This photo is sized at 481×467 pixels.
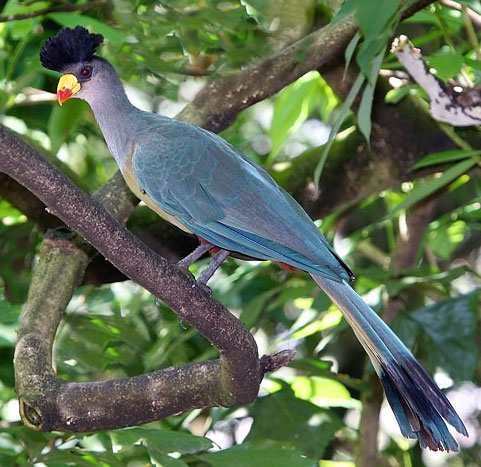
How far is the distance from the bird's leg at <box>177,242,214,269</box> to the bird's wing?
0.05 metres

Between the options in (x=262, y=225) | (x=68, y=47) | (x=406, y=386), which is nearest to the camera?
(x=406, y=386)

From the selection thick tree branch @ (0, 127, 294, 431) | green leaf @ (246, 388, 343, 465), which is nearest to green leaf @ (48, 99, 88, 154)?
thick tree branch @ (0, 127, 294, 431)

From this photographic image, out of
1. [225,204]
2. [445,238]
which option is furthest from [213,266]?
[445,238]

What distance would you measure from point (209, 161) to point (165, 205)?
7.1 inches

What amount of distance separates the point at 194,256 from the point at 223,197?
18cm

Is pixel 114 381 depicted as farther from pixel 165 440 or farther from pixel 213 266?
pixel 213 266

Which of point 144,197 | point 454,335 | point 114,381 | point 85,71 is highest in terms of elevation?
point 85,71

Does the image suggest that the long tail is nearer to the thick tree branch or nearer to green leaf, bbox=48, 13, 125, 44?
the thick tree branch

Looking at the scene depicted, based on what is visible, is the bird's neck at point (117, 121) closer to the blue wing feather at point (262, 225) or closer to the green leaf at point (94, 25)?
the blue wing feather at point (262, 225)

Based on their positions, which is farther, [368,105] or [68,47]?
[68,47]

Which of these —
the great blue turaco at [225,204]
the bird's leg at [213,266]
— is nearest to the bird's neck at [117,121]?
the great blue turaco at [225,204]

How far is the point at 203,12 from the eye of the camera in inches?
100

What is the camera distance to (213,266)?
2.44 metres

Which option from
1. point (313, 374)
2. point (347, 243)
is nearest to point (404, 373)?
point (313, 374)
